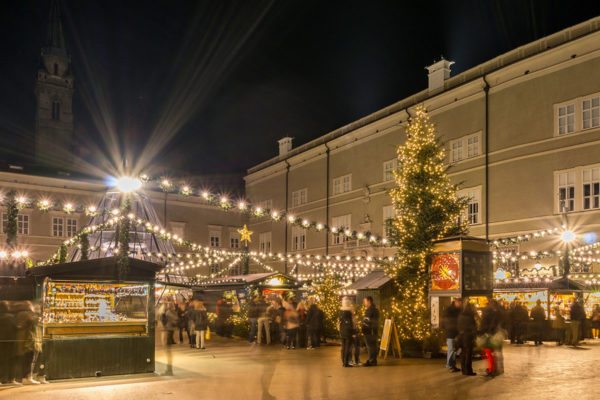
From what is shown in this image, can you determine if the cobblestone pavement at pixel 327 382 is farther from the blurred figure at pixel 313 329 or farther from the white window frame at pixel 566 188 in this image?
the white window frame at pixel 566 188

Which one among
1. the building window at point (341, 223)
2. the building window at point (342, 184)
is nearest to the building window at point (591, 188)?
the building window at point (341, 223)

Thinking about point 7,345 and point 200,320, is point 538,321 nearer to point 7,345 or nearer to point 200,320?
point 200,320

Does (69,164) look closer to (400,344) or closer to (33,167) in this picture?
(33,167)

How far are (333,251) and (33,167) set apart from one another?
27.2 m

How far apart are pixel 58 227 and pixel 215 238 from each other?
1248cm

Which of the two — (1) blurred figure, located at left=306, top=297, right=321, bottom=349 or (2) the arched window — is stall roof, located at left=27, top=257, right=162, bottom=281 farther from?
(2) the arched window

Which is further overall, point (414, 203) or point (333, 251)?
point (333, 251)

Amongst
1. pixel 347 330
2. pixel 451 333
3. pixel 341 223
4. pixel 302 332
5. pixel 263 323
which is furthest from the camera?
pixel 341 223

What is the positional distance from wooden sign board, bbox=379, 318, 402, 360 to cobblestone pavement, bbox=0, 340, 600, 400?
663mm

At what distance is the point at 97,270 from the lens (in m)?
13.6

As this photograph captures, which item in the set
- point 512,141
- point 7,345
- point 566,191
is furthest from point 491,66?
point 7,345

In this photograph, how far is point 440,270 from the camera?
56.9 ft

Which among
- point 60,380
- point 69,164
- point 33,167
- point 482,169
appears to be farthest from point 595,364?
point 69,164

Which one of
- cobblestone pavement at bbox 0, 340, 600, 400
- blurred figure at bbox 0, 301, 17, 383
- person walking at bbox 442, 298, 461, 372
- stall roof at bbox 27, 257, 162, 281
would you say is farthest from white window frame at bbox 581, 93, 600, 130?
blurred figure at bbox 0, 301, 17, 383
